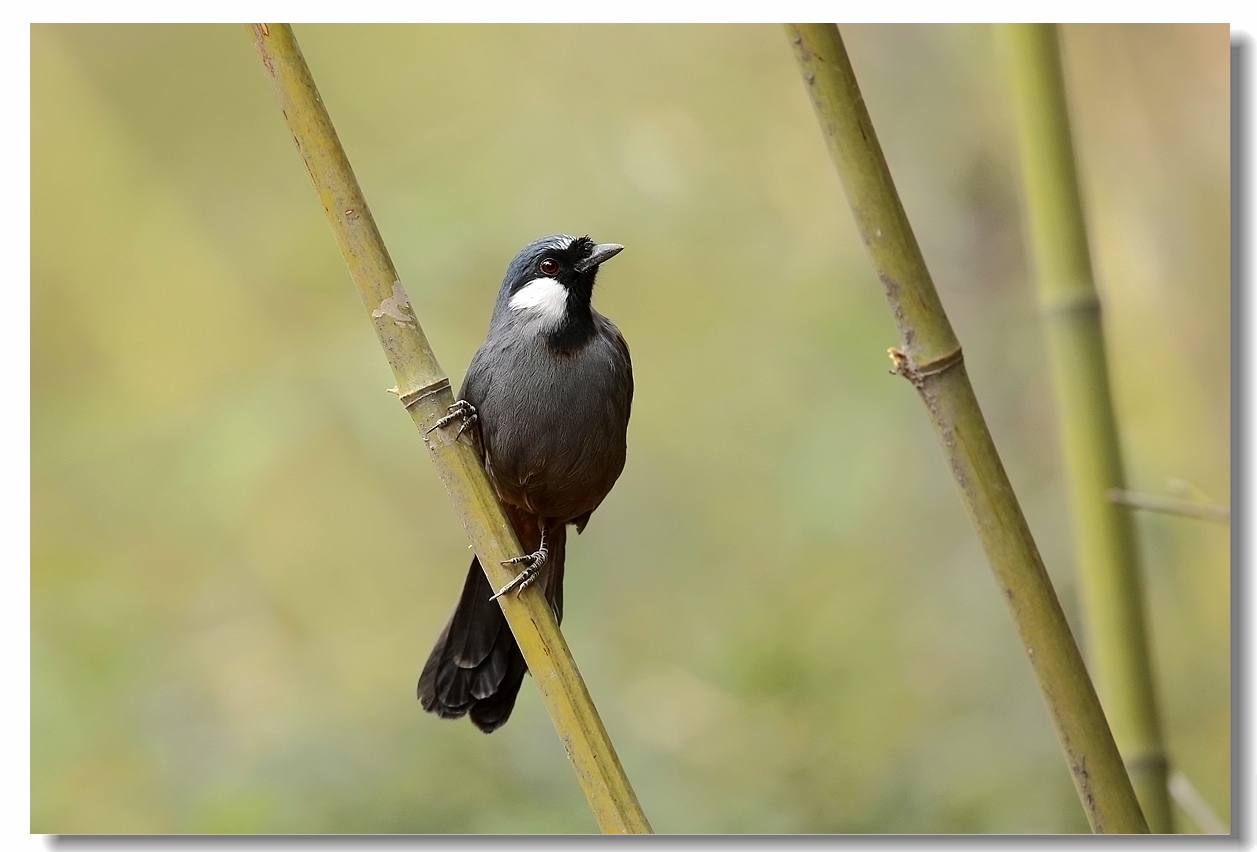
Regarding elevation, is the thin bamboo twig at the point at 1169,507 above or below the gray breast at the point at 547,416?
below

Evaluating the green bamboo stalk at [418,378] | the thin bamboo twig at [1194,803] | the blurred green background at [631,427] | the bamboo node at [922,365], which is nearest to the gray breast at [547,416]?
the green bamboo stalk at [418,378]

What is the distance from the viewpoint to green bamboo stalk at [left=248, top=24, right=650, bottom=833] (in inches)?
60.4

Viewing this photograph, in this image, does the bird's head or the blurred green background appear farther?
the blurred green background

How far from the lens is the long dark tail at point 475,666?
2035 millimetres

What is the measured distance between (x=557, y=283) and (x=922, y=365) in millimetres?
724

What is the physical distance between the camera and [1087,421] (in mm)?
2004

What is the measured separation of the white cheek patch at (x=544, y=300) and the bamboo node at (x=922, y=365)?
0.66 meters

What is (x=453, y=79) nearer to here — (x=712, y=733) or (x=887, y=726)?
(x=712, y=733)

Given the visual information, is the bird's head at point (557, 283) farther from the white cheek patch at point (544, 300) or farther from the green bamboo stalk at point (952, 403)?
the green bamboo stalk at point (952, 403)

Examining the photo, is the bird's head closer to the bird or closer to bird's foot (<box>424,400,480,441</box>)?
the bird

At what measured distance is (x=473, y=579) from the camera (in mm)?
2104

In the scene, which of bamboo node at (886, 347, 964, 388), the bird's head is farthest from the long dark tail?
bamboo node at (886, 347, 964, 388)

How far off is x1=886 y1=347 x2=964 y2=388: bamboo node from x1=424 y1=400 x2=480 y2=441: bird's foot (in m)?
0.60

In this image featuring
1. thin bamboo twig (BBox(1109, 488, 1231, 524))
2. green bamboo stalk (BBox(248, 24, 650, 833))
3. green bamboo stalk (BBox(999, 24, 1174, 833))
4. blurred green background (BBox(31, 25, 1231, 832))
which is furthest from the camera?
blurred green background (BBox(31, 25, 1231, 832))
